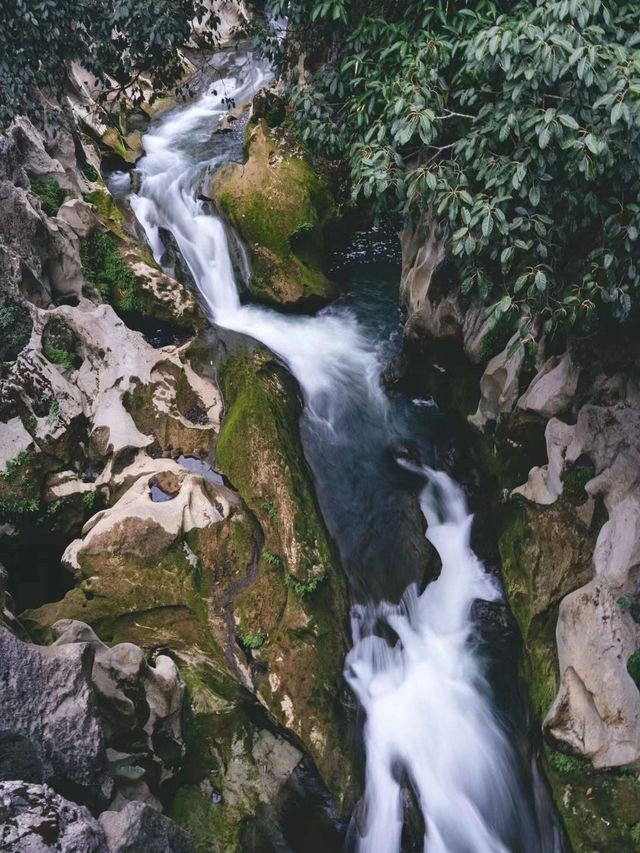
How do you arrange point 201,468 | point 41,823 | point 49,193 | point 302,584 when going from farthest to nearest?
1. point 49,193
2. point 201,468
3. point 302,584
4. point 41,823

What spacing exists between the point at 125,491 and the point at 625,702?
6.11m

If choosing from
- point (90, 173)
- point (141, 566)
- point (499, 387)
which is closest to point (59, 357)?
point (141, 566)

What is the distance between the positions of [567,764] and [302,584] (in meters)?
3.20

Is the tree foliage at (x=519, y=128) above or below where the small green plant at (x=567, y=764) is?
above

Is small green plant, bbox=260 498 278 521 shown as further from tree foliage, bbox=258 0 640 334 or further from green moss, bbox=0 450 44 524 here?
tree foliage, bbox=258 0 640 334

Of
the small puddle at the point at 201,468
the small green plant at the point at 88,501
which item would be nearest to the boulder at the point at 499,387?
the small puddle at the point at 201,468

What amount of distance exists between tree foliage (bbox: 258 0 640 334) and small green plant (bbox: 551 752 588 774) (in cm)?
425

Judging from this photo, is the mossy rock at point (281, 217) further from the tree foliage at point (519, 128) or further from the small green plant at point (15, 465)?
the small green plant at point (15, 465)

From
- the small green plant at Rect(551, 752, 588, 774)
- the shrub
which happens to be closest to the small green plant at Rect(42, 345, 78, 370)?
the shrub

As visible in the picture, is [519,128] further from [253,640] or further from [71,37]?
[253,640]

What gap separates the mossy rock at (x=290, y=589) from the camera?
652 centimetres

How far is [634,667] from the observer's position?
6.23 meters

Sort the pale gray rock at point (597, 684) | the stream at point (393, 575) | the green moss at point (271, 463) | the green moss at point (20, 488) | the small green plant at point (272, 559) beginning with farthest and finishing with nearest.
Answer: the green moss at point (20, 488), the green moss at point (271, 463), the small green plant at point (272, 559), the stream at point (393, 575), the pale gray rock at point (597, 684)

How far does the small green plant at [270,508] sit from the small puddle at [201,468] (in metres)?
0.80
